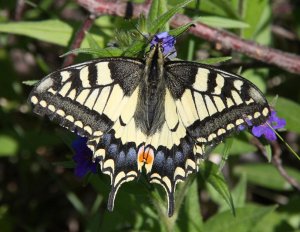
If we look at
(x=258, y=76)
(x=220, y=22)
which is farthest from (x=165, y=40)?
(x=258, y=76)

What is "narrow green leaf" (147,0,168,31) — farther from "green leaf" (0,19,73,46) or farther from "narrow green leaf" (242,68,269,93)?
"narrow green leaf" (242,68,269,93)

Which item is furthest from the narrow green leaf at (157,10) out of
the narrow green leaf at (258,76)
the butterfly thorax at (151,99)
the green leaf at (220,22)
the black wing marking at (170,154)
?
the narrow green leaf at (258,76)

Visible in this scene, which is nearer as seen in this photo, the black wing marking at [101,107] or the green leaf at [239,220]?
the black wing marking at [101,107]

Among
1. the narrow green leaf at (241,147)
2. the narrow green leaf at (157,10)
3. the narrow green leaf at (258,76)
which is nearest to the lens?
the narrow green leaf at (157,10)

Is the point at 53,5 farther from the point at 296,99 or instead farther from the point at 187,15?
the point at 296,99

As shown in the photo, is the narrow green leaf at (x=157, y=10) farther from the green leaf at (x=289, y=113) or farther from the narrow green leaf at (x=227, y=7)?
the green leaf at (x=289, y=113)

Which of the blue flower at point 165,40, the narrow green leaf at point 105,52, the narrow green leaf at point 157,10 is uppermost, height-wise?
the narrow green leaf at point 157,10

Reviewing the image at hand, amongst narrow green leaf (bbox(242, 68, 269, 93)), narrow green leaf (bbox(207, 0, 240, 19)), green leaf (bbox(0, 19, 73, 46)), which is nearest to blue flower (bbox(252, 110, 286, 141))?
narrow green leaf (bbox(242, 68, 269, 93))
